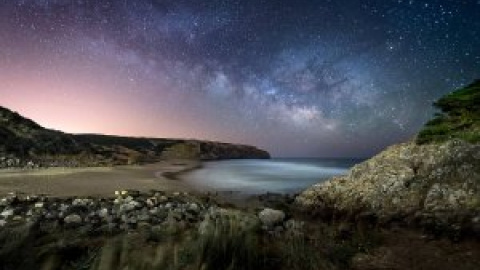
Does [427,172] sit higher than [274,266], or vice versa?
[427,172]

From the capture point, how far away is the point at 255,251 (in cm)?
551

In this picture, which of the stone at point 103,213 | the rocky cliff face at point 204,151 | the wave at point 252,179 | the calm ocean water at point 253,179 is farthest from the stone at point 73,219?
the rocky cliff face at point 204,151

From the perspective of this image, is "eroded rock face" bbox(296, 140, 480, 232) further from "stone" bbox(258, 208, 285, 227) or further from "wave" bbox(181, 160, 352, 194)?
"wave" bbox(181, 160, 352, 194)

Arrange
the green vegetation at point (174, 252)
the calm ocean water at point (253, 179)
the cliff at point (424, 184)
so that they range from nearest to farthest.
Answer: the green vegetation at point (174, 252) → the cliff at point (424, 184) → the calm ocean water at point (253, 179)

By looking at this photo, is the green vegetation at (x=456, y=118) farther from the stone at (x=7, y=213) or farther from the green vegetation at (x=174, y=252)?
the stone at (x=7, y=213)

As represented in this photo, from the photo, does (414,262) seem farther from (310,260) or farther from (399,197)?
(399,197)

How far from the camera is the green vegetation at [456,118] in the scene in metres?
11.5

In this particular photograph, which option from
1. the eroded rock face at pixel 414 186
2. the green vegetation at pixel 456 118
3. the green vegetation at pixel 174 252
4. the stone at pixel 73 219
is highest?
the green vegetation at pixel 456 118

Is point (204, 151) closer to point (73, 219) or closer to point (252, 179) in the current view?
point (252, 179)

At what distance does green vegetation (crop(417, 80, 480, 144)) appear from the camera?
1154 cm

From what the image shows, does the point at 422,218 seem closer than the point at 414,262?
No

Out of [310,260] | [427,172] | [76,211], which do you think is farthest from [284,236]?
[76,211]

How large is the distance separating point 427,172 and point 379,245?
3.74 meters

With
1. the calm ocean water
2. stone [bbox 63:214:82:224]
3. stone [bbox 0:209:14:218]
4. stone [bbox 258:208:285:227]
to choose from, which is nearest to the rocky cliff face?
the calm ocean water
